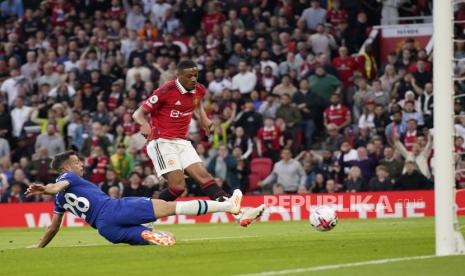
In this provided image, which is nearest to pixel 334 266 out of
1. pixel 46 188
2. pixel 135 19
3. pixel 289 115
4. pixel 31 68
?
pixel 46 188

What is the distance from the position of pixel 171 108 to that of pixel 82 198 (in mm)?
2842

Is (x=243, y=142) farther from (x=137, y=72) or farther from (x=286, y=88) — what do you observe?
(x=137, y=72)

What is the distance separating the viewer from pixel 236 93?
28359mm

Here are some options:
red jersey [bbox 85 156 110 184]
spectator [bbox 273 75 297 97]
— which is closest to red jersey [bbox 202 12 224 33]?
spectator [bbox 273 75 297 97]

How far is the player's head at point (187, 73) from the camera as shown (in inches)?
657

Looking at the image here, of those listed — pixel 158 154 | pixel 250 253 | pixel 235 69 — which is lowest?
pixel 250 253

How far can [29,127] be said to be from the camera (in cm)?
3027

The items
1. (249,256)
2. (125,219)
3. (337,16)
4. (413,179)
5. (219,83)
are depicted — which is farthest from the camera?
(337,16)

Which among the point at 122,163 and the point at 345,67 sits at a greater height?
the point at 345,67

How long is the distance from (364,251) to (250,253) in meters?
1.25

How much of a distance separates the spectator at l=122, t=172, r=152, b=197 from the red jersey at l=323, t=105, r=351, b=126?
4.53 metres

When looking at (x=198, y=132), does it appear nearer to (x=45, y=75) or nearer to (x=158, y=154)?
(x=45, y=75)

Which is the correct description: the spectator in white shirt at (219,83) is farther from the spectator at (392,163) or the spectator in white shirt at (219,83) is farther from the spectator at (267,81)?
the spectator at (392,163)

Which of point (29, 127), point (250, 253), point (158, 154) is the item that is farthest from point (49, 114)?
point (250, 253)
